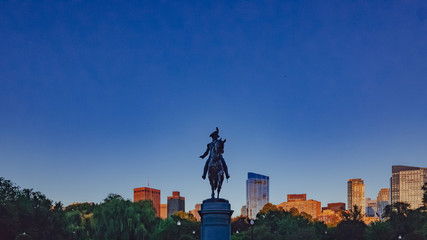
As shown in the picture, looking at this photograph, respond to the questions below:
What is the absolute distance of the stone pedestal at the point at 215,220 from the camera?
25234 millimetres

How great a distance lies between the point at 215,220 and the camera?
83.3 feet

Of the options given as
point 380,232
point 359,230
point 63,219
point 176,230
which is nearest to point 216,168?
point 63,219

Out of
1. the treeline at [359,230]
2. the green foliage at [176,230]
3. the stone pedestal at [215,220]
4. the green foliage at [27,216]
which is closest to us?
the stone pedestal at [215,220]

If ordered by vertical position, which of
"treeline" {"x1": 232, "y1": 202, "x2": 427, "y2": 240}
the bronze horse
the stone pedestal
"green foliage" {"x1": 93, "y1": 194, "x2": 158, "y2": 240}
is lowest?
"treeline" {"x1": 232, "y1": 202, "x2": 427, "y2": 240}

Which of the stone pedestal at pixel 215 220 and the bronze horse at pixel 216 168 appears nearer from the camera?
the stone pedestal at pixel 215 220

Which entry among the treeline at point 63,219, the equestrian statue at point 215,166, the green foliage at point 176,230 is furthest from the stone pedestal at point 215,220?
the green foliage at point 176,230

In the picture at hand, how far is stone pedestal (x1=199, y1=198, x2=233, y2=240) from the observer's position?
82.8ft

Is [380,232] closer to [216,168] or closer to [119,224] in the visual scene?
[119,224]

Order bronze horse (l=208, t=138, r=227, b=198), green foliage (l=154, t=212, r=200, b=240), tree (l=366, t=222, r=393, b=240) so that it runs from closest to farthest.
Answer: bronze horse (l=208, t=138, r=227, b=198) < green foliage (l=154, t=212, r=200, b=240) < tree (l=366, t=222, r=393, b=240)

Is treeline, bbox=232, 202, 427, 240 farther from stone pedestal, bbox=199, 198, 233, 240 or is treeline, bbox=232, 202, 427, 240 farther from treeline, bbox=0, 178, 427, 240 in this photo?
stone pedestal, bbox=199, 198, 233, 240

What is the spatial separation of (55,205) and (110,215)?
13.4m

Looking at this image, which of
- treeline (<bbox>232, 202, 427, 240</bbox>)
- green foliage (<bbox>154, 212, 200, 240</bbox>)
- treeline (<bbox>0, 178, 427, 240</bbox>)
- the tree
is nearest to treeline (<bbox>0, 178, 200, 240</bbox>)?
treeline (<bbox>0, 178, 427, 240</bbox>)

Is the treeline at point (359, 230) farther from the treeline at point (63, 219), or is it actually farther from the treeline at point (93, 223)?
the treeline at point (63, 219)

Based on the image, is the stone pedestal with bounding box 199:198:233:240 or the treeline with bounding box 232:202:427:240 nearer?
the stone pedestal with bounding box 199:198:233:240
